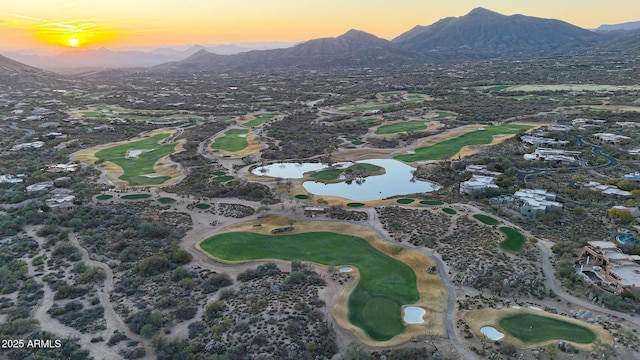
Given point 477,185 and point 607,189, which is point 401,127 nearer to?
point 477,185

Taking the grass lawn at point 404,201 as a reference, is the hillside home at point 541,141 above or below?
above

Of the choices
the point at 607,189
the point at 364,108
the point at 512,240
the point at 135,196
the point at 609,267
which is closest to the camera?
the point at 609,267

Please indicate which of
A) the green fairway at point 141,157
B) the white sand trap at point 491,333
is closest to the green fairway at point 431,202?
the white sand trap at point 491,333

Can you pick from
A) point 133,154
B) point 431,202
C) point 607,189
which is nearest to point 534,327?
point 431,202

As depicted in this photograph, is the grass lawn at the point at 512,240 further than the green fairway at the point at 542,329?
Yes

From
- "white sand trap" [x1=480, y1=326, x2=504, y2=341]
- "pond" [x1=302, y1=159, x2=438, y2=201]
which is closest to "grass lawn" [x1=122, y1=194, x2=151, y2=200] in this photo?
"pond" [x1=302, y1=159, x2=438, y2=201]

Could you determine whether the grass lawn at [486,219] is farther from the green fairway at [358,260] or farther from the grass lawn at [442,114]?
the grass lawn at [442,114]

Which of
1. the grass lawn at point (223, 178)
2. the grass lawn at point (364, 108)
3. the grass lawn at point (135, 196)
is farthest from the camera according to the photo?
the grass lawn at point (364, 108)
